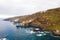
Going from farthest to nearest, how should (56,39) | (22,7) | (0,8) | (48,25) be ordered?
(48,25), (56,39), (22,7), (0,8)

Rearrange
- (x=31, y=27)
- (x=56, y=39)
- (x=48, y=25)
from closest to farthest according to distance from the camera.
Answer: (x=56, y=39), (x=48, y=25), (x=31, y=27)

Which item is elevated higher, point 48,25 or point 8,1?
point 8,1

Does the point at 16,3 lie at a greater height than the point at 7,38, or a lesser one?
greater

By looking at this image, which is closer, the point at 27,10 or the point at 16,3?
the point at 16,3

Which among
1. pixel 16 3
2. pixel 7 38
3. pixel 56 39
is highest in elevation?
pixel 16 3

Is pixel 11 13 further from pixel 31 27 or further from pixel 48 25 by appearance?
pixel 31 27

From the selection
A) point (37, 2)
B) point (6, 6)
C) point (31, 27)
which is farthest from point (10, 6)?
point (31, 27)

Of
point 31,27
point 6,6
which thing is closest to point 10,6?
point 6,6

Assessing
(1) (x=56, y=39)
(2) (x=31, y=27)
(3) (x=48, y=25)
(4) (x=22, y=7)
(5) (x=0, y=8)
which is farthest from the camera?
(2) (x=31, y=27)

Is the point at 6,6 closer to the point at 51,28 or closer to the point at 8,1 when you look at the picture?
the point at 8,1
